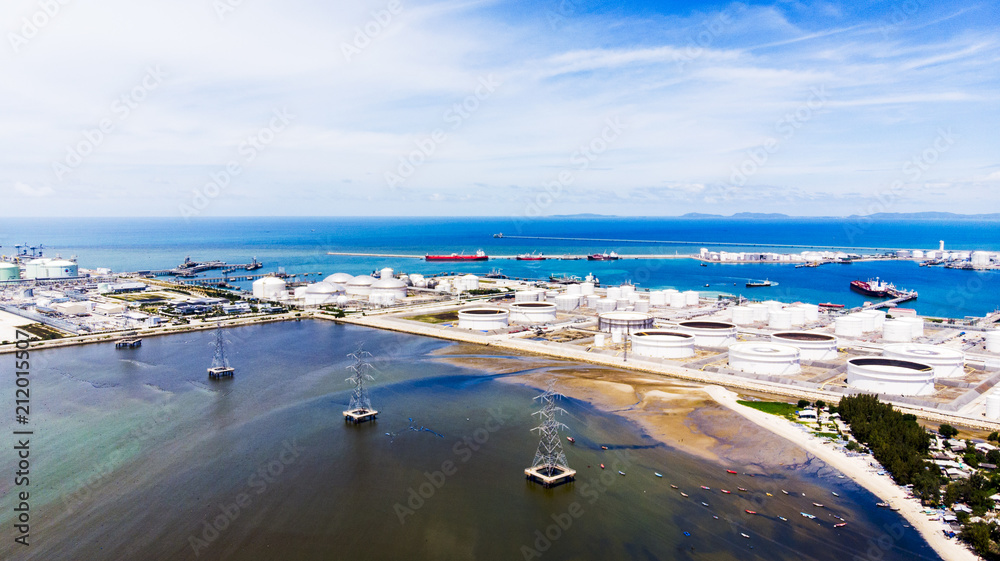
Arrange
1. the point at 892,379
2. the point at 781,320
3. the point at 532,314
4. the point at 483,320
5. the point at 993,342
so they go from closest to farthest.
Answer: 1. the point at 892,379
2. the point at 993,342
3. the point at 483,320
4. the point at 781,320
5. the point at 532,314

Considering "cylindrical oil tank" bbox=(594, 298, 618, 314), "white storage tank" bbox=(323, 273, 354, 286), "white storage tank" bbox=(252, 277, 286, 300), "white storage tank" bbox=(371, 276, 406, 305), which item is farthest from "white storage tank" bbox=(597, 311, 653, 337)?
"white storage tank" bbox=(252, 277, 286, 300)

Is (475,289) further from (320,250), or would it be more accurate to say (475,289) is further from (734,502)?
(320,250)

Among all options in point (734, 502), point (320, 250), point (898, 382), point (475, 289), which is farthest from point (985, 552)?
point (320, 250)

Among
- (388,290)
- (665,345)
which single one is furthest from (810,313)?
(388,290)

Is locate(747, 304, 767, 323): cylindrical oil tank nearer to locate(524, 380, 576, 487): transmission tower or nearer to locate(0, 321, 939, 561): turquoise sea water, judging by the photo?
locate(0, 321, 939, 561): turquoise sea water

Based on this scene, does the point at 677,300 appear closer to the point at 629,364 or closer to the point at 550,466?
the point at 629,364

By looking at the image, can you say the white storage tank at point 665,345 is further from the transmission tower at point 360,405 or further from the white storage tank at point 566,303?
the white storage tank at point 566,303
